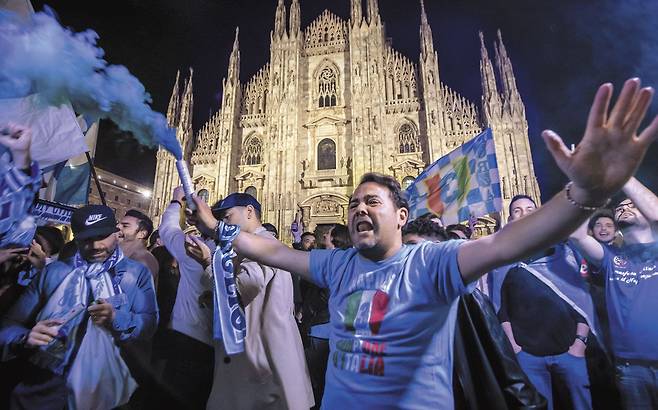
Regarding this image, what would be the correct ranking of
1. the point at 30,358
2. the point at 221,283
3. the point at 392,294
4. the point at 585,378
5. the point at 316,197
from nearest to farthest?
the point at 392,294 < the point at 221,283 < the point at 30,358 < the point at 585,378 < the point at 316,197

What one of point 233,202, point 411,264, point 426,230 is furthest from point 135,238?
point 411,264

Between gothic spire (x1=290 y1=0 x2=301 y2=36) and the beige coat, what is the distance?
2443cm

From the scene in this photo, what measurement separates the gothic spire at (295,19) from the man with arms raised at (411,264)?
24.7 meters

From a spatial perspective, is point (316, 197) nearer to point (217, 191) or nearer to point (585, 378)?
point (217, 191)

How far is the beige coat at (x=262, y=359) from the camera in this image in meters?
2.05

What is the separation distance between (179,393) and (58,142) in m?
2.90

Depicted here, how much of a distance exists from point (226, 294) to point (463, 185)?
18.4 ft

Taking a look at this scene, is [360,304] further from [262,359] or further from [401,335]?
[262,359]

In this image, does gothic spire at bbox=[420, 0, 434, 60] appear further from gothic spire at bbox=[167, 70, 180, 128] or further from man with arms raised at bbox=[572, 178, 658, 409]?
man with arms raised at bbox=[572, 178, 658, 409]

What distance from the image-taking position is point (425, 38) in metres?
21.5

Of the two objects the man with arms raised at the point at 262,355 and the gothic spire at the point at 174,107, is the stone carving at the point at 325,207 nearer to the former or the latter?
the gothic spire at the point at 174,107

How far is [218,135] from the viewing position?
22766 millimetres

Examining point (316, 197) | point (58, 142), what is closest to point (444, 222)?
point (58, 142)

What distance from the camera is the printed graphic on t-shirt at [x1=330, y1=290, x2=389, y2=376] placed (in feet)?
4.51
